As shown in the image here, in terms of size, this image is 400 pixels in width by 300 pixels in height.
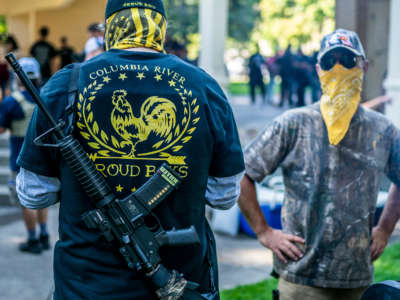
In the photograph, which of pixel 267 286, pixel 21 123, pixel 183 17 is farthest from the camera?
pixel 183 17

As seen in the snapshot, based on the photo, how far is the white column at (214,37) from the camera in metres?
9.96

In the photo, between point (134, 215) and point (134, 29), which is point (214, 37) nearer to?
point (134, 29)

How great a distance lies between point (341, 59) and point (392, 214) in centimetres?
81

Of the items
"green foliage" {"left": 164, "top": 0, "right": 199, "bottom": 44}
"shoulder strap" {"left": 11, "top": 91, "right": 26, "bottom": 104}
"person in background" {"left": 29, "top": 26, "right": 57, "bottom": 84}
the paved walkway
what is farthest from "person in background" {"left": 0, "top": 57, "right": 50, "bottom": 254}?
"green foliage" {"left": 164, "top": 0, "right": 199, "bottom": 44}

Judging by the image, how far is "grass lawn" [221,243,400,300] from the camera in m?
5.04

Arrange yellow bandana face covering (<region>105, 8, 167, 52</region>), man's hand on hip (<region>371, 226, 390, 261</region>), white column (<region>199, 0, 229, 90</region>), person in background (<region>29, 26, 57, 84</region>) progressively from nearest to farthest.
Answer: yellow bandana face covering (<region>105, 8, 167, 52</region>), man's hand on hip (<region>371, 226, 390, 261</region>), white column (<region>199, 0, 229, 90</region>), person in background (<region>29, 26, 57, 84</region>)

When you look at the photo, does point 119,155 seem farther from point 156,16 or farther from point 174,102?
point 156,16

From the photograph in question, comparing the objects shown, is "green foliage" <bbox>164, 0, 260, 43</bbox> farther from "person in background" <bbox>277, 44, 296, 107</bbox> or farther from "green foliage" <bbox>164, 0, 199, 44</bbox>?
"person in background" <bbox>277, 44, 296, 107</bbox>

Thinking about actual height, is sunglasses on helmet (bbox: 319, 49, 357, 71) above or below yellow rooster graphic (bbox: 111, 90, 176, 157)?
above

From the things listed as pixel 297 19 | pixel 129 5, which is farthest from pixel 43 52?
pixel 297 19

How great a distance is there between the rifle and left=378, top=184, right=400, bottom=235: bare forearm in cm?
125

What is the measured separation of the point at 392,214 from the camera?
9.66 ft

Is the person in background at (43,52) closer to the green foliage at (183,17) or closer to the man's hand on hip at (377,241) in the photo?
the man's hand on hip at (377,241)

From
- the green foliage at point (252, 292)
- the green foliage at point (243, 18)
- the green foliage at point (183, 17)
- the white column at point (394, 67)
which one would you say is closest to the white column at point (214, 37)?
the white column at point (394, 67)
